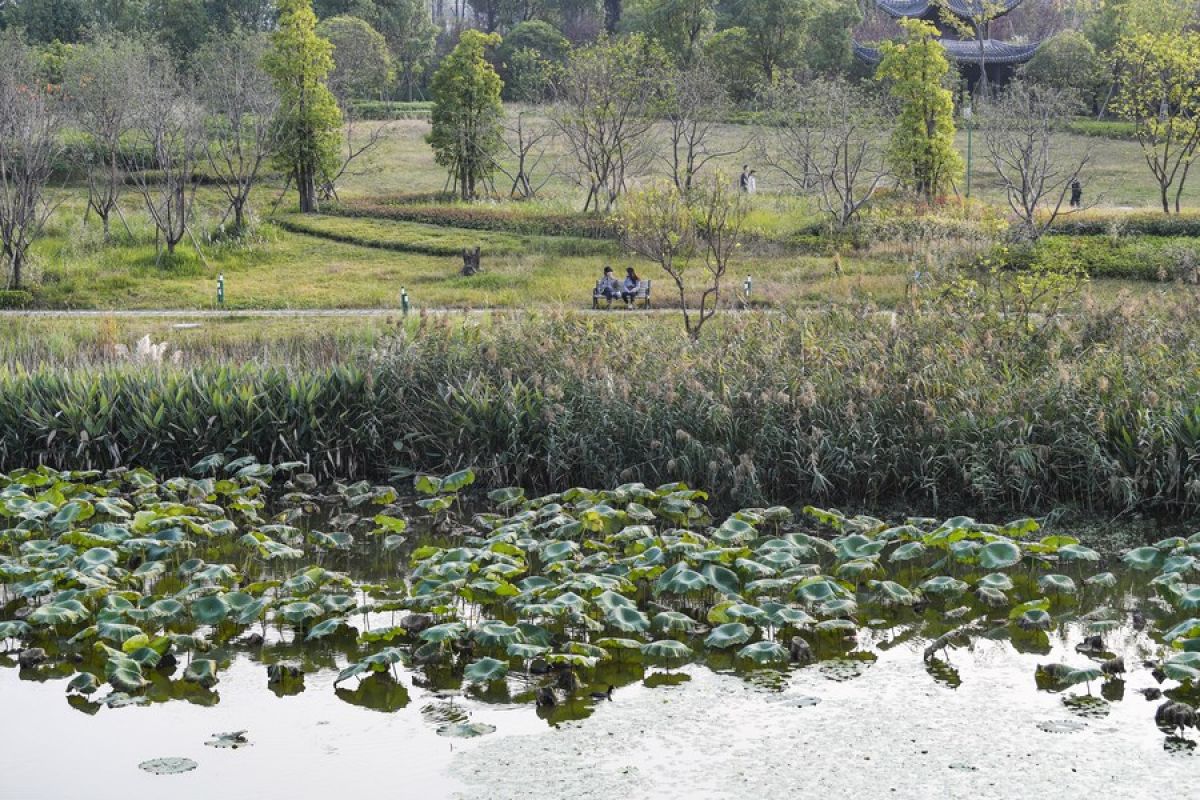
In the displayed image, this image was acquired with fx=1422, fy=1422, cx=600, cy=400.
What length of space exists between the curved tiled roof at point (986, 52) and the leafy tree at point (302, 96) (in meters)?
23.4

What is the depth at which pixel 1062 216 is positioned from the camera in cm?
2980

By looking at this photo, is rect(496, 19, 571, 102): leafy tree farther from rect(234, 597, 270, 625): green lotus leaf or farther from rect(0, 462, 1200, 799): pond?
rect(234, 597, 270, 625): green lotus leaf

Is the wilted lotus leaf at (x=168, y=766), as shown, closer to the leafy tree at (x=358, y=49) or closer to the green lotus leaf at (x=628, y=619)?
the green lotus leaf at (x=628, y=619)

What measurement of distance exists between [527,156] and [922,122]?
16802 mm

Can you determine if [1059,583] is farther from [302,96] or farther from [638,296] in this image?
[302,96]

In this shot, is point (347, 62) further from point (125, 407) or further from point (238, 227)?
point (125, 407)

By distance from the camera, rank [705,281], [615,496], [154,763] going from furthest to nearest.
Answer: [705,281] < [615,496] < [154,763]

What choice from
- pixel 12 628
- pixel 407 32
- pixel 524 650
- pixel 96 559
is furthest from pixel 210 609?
pixel 407 32

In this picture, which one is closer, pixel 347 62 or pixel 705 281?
pixel 705 281

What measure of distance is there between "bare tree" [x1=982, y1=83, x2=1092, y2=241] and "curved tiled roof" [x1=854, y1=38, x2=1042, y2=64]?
296 inches

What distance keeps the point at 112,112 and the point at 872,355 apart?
22.7m

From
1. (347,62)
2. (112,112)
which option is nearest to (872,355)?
(112,112)

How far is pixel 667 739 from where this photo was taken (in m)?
6.88

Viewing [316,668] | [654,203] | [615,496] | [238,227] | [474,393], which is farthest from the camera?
[238,227]
